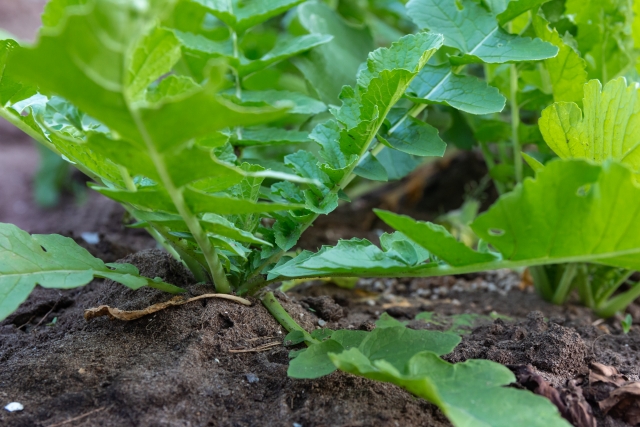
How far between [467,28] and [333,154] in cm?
50

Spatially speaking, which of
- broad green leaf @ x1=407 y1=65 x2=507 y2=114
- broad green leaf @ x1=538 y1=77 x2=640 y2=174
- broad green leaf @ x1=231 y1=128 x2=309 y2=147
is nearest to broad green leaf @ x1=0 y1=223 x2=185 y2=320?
broad green leaf @ x1=231 y1=128 x2=309 y2=147

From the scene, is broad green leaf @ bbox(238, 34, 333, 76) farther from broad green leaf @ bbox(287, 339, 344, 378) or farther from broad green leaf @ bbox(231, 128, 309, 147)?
broad green leaf @ bbox(287, 339, 344, 378)

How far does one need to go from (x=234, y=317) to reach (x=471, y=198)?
1.66m

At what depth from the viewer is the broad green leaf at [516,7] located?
1320 millimetres

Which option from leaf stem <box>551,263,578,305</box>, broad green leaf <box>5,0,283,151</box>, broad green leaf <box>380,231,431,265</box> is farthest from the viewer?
leaf stem <box>551,263,578,305</box>

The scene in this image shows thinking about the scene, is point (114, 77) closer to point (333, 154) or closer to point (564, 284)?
point (333, 154)

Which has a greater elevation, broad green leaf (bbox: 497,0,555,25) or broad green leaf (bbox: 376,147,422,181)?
broad green leaf (bbox: 497,0,555,25)

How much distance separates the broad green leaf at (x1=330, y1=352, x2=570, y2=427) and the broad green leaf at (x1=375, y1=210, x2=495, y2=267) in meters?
0.18

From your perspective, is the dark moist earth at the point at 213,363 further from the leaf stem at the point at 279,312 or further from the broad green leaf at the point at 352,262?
the broad green leaf at the point at 352,262

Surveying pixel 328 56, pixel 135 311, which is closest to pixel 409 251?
pixel 135 311

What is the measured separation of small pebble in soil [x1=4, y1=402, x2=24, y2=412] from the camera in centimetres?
96

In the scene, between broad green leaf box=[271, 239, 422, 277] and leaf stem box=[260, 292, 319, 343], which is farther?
leaf stem box=[260, 292, 319, 343]

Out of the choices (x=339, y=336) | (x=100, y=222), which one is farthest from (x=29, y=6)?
(x=339, y=336)

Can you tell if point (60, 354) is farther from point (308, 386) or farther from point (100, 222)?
point (100, 222)
